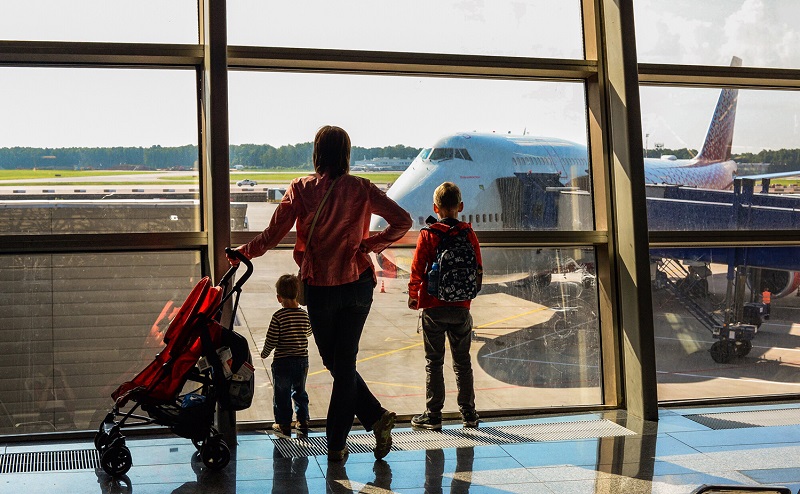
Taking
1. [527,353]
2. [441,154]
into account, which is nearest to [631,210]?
[527,353]

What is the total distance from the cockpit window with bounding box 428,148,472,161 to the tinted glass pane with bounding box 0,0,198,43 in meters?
1.40

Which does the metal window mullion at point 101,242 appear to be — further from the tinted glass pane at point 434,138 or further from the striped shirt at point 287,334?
the striped shirt at point 287,334

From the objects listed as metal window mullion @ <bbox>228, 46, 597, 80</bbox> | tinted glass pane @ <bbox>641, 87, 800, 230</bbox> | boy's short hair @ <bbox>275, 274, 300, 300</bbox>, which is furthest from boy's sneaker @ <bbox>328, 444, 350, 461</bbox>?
tinted glass pane @ <bbox>641, 87, 800, 230</bbox>

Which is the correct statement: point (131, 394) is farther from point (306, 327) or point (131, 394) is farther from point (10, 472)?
point (306, 327)

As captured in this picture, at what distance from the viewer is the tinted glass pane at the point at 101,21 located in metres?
4.33

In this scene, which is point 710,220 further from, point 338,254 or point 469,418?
point 338,254

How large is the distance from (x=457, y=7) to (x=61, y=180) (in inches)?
89.1

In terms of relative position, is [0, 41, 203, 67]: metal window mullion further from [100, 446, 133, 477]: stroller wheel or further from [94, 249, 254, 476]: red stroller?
[100, 446, 133, 477]: stroller wheel

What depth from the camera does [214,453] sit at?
3785mm

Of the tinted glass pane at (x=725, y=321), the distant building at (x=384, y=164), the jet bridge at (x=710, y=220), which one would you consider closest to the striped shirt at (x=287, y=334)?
the distant building at (x=384, y=164)

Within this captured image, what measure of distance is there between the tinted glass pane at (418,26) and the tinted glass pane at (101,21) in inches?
10.2

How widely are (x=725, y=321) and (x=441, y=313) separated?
1.96 m

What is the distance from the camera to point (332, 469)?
381cm

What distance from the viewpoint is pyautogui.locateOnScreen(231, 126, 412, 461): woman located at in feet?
12.7
